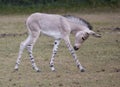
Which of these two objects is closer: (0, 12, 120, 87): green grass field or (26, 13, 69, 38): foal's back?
(0, 12, 120, 87): green grass field

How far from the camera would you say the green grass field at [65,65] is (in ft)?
37.2

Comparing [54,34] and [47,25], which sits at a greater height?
[47,25]

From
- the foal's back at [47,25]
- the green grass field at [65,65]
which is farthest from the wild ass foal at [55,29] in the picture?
the green grass field at [65,65]

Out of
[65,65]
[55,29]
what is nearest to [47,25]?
[55,29]

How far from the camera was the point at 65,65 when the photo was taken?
1412 cm

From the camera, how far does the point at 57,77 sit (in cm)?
1205

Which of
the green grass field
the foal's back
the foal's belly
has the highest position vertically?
the foal's back

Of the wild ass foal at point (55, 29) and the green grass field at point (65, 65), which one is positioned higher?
the wild ass foal at point (55, 29)

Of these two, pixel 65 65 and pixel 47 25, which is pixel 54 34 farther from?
pixel 65 65

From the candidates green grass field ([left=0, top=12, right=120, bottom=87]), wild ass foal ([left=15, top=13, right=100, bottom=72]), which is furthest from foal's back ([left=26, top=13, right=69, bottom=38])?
green grass field ([left=0, top=12, right=120, bottom=87])

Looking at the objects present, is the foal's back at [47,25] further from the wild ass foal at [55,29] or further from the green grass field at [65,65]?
the green grass field at [65,65]

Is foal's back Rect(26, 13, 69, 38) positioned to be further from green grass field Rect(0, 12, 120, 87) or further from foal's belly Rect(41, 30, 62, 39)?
green grass field Rect(0, 12, 120, 87)

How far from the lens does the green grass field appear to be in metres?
11.4

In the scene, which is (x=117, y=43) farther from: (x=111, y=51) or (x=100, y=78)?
(x=100, y=78)
